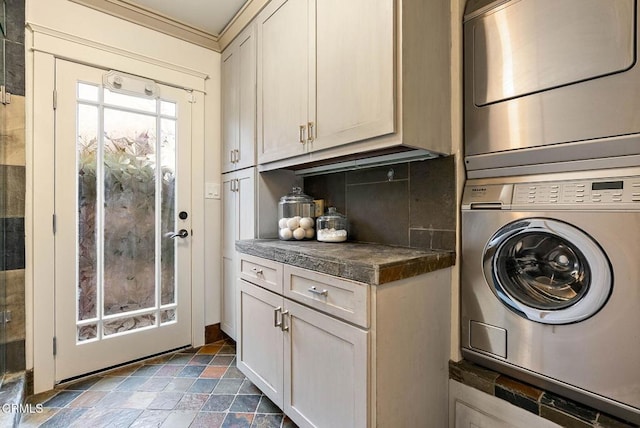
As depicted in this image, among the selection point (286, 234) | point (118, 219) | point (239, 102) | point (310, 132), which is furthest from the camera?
point (239, 102)

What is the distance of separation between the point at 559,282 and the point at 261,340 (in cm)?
142

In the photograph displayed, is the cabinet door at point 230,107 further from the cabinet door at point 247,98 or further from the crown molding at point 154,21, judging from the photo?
the crown molding at point 154,21

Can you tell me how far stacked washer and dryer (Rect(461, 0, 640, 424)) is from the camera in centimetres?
98

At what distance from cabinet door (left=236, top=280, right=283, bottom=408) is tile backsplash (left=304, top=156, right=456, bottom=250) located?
0.66 m

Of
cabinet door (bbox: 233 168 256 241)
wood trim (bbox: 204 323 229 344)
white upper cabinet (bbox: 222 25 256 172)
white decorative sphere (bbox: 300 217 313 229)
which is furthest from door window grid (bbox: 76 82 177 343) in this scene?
white decorative sphere (bbox: 300 217 313 229)

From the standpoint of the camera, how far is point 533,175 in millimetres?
1186

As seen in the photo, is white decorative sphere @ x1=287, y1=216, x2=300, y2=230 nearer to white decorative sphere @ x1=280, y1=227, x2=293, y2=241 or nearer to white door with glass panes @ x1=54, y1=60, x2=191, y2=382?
white decorative sphere @ x1=280, y1=227, x2=293, y2=241

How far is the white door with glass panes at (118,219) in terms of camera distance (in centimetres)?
190

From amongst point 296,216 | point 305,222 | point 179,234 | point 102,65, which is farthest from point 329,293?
point 102,65

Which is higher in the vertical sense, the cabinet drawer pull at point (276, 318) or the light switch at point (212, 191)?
the light switch at point (212, 191)

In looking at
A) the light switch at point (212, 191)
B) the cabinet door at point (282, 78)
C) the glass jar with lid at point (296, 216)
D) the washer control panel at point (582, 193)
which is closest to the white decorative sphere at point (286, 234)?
the glass jar with lid at point (296, 216)

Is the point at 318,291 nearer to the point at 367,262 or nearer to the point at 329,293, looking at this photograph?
the point at 329,293

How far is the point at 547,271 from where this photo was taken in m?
1.19

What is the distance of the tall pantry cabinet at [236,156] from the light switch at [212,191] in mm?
51
